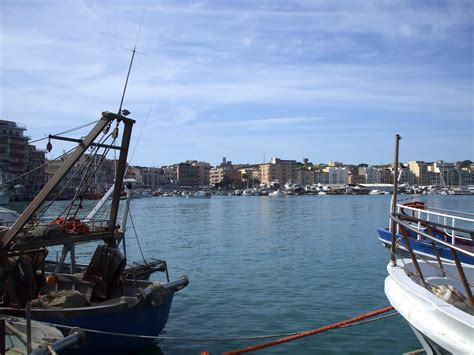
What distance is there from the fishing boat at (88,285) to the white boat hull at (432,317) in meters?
5.43

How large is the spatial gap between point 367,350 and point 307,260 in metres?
15.0

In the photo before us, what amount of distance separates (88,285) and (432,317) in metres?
8.78

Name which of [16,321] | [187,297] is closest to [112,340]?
[16,321]

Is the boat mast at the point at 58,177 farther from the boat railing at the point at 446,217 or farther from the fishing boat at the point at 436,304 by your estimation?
the boat railing at the point at 446,217

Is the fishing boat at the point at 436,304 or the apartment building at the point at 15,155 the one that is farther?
the apartment building at the point at 15,155

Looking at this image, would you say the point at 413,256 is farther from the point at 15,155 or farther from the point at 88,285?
the point at 15,155

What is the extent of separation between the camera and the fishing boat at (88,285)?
10.3 meters

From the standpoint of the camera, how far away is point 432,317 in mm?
6957

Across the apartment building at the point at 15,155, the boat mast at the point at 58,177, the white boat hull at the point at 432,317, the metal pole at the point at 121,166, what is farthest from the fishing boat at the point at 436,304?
the apartment building at the point at 15,155

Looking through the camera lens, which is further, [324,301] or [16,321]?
[324,301]

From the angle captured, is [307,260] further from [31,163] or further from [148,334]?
[31,163]

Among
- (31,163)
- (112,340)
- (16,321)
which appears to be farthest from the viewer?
(31,163)

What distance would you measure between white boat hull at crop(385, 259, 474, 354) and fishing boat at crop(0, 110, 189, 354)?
5.43 metres

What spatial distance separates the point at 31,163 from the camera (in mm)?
127312
